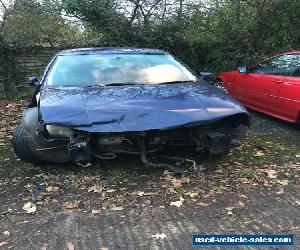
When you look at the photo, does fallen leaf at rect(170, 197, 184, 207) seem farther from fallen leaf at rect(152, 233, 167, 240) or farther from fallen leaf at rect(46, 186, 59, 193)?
fallen leaf at rect(46, 186, 59, 193)

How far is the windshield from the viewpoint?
5.79 meters

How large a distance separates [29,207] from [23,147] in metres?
1.08

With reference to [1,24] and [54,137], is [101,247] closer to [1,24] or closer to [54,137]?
[54,137]

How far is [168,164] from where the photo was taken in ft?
17.3

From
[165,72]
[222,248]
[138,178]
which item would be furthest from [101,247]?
[165,72]

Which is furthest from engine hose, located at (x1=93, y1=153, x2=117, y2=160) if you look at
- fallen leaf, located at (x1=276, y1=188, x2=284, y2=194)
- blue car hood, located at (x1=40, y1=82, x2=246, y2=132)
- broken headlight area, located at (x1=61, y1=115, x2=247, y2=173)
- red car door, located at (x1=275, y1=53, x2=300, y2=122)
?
red car door, located at (x1=275, y1=53, x2=300, y2=122)

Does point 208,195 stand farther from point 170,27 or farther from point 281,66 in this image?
point 170,27

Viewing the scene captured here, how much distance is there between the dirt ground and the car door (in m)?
1.83

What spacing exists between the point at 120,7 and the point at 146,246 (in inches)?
393

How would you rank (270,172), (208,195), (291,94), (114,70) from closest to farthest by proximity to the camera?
(208,195) < (270,172) < (114,70) < (291,94)

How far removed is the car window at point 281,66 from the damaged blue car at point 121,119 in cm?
224

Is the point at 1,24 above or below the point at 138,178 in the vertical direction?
above

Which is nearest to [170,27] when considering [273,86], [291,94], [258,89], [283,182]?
[258,89]

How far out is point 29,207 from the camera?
425 cm
